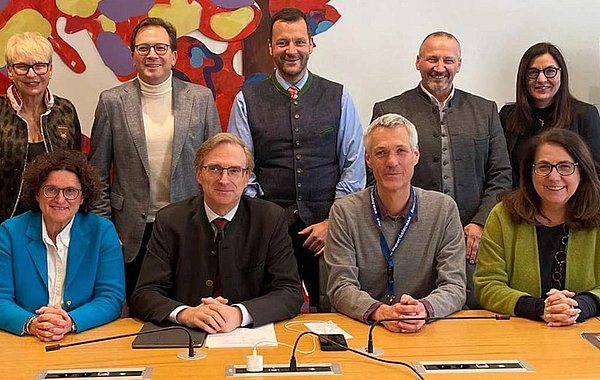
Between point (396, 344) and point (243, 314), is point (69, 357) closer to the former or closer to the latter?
point (243, 314)

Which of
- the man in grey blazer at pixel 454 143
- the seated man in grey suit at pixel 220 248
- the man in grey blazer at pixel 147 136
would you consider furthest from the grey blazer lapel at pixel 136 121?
the man in grey blazer at pixel 454 143

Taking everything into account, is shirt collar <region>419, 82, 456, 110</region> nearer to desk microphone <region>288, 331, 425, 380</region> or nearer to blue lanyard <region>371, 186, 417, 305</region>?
blue lanyard <region>371, 186, 417, 305</region>

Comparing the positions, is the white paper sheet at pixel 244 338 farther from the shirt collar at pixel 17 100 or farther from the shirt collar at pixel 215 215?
the shirt collar at pixel 17 100

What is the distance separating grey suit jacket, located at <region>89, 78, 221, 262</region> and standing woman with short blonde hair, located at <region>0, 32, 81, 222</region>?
167 mm

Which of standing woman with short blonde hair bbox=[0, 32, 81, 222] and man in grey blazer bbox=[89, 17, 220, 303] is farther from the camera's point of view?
man in grey blazer bbox=[89, 17, 220, 303]

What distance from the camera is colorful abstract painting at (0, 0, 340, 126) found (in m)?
3.69

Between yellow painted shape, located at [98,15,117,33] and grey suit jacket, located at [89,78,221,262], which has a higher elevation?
A: yellow painted shape, located at [98,15,117,33]

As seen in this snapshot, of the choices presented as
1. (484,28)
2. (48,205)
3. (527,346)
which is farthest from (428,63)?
(48,205)

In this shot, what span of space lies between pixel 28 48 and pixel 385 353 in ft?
6.27

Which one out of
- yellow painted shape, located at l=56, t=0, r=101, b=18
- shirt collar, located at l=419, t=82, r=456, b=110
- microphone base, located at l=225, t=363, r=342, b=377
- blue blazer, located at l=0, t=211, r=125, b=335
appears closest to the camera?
microphone base, located at l=225, t=363, r=342, b=377

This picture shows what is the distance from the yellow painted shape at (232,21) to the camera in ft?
12.1

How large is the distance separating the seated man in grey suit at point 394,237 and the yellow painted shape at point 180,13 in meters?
1.47

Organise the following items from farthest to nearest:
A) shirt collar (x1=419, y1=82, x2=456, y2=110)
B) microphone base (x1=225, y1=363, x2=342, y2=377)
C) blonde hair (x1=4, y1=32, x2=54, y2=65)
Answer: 1. shirt collar (x1=419, y1=82, x2=456, y2=110)
2. blonde hair (x1=4, y1=32, x2=54, y2=65)
3. microphone base (x1=225, y1=363, x2=342, y2=377)

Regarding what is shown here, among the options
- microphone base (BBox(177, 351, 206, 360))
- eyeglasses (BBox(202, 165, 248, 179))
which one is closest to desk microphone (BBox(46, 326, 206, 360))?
microphone base (BBox(177, 351, 206, 360))
